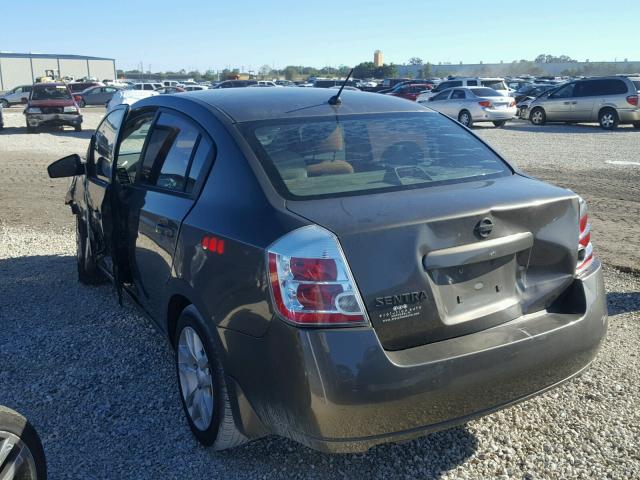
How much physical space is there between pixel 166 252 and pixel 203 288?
557 millimetres

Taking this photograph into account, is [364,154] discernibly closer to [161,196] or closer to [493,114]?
[161,196]

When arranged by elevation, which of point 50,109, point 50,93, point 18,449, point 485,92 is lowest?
point 18,449

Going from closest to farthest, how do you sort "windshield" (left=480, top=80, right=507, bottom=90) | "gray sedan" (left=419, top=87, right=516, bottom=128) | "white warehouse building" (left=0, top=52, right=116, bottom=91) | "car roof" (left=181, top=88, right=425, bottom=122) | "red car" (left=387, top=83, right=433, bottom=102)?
"car roof" (left=181, top=88, right=425, bottom=122) < "gray sedan" (left=419, top=87, right=516, bottom=128) < "windshield" (left=480, top=80, right=507, bottom=90) < "red car" (left=387, top=83, right=433, bottom=102) < "white warehouse building" (left=0, top=52, right=116, bottom=91)

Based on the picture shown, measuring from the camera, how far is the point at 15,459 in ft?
8.14

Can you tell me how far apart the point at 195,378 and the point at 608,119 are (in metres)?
22.2

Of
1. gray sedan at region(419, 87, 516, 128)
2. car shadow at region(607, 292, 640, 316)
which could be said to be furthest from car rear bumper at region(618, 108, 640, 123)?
car shadow at region(607, 292, 640, 316)

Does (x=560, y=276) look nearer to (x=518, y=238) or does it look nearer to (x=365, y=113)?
(x=518, y=238)

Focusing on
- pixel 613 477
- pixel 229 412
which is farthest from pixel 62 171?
pixel 613 477

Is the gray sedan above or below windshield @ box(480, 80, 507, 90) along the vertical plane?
below

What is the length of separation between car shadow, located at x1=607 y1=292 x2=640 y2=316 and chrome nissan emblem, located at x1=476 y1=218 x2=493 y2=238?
106 inches

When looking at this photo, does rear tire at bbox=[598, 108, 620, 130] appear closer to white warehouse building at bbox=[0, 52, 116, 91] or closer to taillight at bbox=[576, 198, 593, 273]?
taillight at bbox=[576, 198, 593, 273]

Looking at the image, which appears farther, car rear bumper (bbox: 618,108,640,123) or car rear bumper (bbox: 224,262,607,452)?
car rear bumper (bbox: 618,108,640,123)

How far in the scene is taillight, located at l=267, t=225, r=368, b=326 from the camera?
2469mm

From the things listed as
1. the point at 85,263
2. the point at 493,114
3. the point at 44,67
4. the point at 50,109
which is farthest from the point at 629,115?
the point at 44,67
